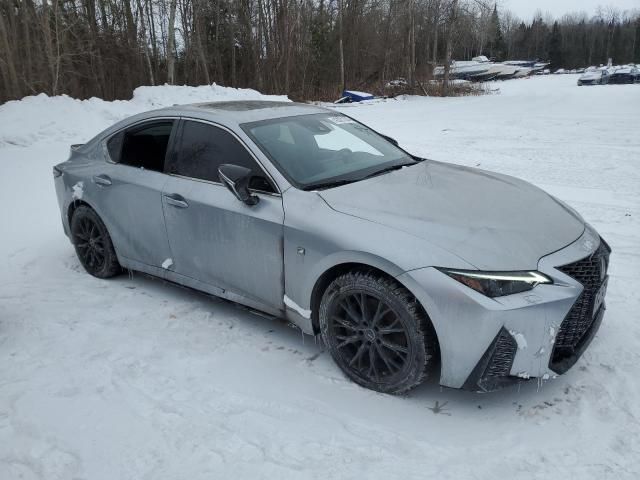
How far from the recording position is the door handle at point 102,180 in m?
4.44

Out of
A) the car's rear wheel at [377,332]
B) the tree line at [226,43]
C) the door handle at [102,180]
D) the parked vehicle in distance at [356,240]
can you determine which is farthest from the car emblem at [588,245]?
the tree line at [226,43]

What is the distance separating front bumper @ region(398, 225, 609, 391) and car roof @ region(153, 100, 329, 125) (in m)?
1.84

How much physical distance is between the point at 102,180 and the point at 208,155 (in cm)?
125

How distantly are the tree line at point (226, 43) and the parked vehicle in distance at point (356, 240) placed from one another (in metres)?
12.8

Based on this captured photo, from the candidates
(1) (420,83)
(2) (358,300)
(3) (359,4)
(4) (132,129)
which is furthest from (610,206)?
(3) (359,4)

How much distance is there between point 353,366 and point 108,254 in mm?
2642

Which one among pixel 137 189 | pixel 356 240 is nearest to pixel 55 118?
pixel 137 189

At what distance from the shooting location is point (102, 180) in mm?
4488

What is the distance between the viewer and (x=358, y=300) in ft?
9.80

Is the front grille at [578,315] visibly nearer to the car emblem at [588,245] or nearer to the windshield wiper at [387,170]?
the car emblem at [588,245]

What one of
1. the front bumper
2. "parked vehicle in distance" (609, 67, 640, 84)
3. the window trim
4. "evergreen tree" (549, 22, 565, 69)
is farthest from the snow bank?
"evergreen tree" (549, 22, 565, 69)

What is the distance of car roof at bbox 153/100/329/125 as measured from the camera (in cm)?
385

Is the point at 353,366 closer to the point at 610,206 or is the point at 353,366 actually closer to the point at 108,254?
the point at 108,254

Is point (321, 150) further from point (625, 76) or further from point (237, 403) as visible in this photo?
point (625, 76)
